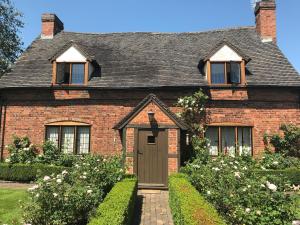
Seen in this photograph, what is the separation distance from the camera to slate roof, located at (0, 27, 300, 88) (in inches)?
664

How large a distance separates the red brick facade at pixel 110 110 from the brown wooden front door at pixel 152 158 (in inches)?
100

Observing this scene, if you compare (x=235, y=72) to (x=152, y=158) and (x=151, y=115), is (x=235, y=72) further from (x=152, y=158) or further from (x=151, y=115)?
(x=152, y=158)

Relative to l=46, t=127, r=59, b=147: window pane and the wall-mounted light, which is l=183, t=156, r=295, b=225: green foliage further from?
l=46, t=127, r=59, b=147: window pane

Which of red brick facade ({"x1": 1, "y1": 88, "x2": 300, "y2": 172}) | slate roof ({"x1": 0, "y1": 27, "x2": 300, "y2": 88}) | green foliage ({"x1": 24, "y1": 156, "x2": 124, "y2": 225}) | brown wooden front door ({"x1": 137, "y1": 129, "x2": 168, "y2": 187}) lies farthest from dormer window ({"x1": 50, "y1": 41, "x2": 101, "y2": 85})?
green foliage ({"x1": 24, "y1": 156, "x2": 124, "y2": 225})

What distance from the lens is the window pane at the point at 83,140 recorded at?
16.7 meters

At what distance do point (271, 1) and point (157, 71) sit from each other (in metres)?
8.57

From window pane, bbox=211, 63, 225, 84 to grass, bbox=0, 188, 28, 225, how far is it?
1080 centimetres

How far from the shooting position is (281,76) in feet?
54.6

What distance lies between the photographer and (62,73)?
17328 millimetres

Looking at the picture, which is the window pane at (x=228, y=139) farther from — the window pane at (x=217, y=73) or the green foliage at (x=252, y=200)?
the green foliage at (x=252, y=200)

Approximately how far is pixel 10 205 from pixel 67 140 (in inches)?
283

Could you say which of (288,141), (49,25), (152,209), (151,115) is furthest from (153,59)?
(152,209)

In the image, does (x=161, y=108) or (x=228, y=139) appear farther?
(x=228, y=139)

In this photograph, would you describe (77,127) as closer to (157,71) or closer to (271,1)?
(157,71)
